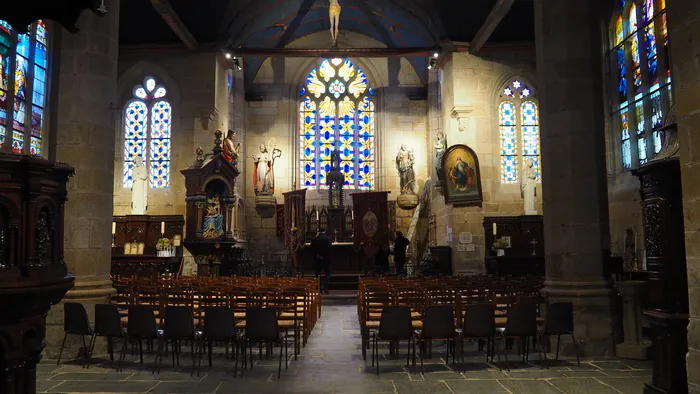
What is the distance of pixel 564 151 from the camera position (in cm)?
775

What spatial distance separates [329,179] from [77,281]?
12275mm

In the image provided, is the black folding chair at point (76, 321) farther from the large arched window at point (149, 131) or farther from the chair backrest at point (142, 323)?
the large arched window at point (149, 131)

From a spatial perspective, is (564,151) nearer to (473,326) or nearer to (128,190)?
(473,326)

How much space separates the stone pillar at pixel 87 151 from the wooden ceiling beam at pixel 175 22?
20.0ft

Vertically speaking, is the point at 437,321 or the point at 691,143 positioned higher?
the point at 691,143

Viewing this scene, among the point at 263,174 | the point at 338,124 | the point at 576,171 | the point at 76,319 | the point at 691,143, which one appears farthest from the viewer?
the point at 338,124

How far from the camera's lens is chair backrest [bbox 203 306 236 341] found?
6109mm

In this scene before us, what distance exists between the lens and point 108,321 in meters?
6.53

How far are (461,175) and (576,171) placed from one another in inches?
332

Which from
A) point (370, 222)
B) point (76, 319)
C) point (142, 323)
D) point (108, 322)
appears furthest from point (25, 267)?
point (370, 222)

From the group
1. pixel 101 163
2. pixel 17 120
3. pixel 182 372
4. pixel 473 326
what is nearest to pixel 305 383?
pixel 182 372

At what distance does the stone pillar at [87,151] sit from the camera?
7.62m

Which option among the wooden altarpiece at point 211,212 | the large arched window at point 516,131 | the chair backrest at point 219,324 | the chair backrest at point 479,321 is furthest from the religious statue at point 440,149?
the chair backrest at point 219,324

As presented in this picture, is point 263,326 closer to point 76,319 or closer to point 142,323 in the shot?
point 142,323
